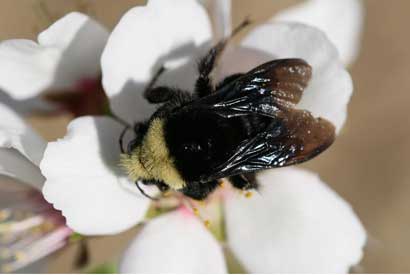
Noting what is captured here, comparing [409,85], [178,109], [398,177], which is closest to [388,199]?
[398,177]

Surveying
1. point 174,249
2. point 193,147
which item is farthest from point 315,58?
point 174,249

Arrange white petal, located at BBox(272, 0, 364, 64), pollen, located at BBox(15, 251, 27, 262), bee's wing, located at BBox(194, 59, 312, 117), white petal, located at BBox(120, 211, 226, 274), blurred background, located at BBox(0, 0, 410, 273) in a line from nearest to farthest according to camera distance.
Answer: bee's wing, located at BBox(194, 59, 312, 117), white petal, located at BBox(120, 211, 226, 274), pollen, located at BBox(15, 251, 27, 262), white petal, located at BBox(272, 0, 364, 64), blurred background, located at BBox(0, 0, 410, 273)

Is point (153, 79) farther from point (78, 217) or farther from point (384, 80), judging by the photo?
point (384, 80)

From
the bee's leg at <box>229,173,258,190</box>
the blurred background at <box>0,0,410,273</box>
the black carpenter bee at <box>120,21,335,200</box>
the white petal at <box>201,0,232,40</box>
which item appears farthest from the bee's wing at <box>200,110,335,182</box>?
the blurred background at <box>0,0,410,273</box>

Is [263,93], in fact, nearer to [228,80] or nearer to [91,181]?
[228,80]

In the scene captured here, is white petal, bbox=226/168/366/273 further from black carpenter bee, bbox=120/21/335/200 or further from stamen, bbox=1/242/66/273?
stamen, bbox=1/242/66/273
